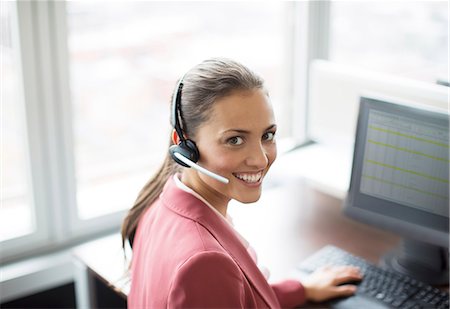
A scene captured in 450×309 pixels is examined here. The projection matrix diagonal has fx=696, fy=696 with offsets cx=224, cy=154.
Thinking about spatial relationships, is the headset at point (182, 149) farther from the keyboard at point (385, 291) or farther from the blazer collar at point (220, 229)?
the keyboard at point (385, 291)

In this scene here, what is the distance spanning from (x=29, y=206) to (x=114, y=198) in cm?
33

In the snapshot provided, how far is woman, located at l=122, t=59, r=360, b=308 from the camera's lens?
4.30ft

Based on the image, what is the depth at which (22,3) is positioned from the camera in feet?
6.70

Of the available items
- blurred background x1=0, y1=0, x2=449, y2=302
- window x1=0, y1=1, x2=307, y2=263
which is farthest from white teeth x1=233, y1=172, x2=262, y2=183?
window x1=0, y1=1, x2=307, y2=263

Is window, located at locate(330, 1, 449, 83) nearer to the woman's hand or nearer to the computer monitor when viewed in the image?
the computer monitor

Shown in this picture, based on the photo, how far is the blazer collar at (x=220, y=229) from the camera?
56.1 inches

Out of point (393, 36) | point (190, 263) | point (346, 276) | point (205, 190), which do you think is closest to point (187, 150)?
point (205, 190)

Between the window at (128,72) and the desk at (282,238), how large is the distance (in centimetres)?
40

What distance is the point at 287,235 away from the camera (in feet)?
6.89

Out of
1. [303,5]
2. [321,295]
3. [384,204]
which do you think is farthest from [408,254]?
[303,5]

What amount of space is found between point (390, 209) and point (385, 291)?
9.6 inches

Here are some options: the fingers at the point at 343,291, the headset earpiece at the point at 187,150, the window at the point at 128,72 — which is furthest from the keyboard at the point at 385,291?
the window at the point at 128,72

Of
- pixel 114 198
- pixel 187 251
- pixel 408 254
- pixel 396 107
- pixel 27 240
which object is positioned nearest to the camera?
pixel 187 251

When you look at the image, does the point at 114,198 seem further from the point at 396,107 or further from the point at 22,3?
the point at 396,107
